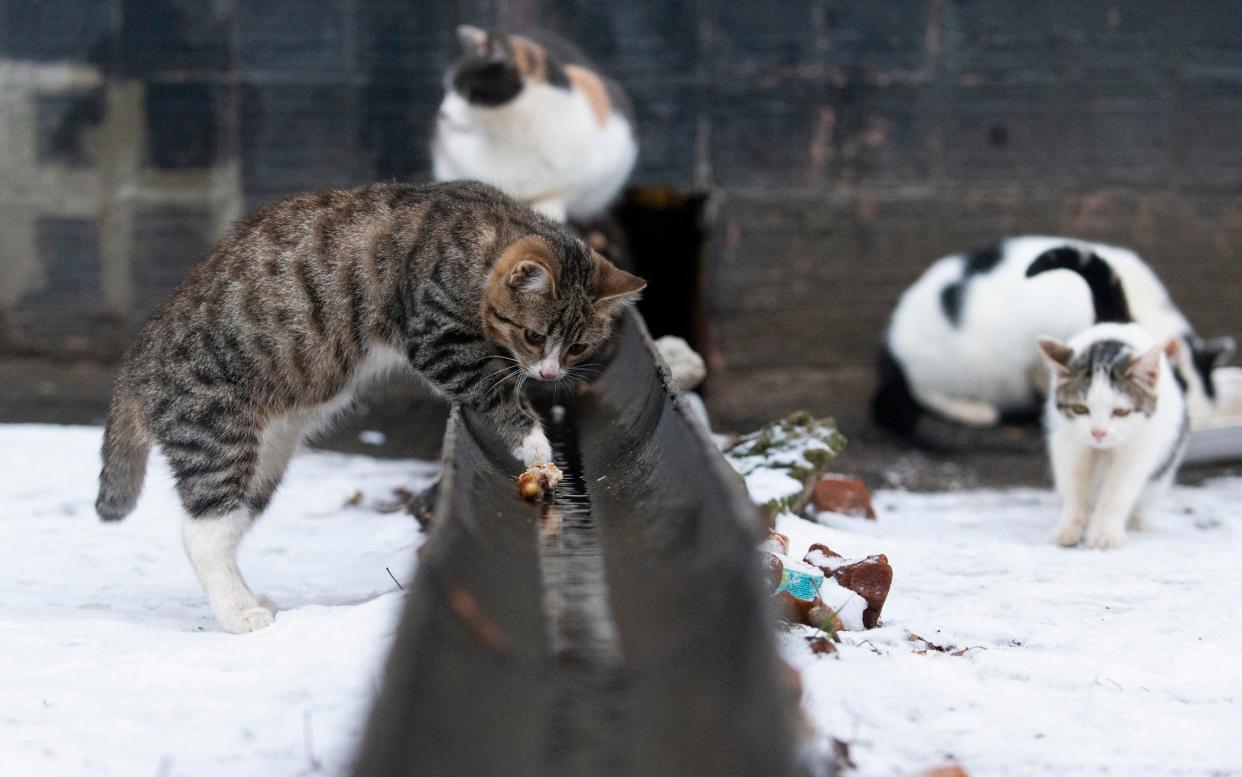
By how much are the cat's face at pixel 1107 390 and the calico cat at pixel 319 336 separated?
6.50ft

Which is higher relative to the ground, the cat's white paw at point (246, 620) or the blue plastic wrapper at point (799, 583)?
the blue plastic wrapper at point (799, 583)

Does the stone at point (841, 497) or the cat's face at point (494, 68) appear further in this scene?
the cat's face at point (494, 68)

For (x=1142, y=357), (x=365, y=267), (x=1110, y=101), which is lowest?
(x=1142, y=357)

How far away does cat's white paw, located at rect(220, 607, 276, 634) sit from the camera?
136 inches

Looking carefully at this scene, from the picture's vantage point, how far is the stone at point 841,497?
4.82 m

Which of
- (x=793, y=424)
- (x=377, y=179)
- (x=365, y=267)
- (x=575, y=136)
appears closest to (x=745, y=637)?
(x=365, y=267)

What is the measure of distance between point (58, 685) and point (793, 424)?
9.77 feet

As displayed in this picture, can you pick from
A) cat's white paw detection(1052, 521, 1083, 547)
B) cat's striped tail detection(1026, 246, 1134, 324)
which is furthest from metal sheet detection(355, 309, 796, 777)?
cat's striped tail detection(1026, 246, 1134, 324)

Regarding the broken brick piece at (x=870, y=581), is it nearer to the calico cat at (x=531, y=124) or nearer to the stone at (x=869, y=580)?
the stone at (x=869, y=580)

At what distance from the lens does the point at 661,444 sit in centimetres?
353

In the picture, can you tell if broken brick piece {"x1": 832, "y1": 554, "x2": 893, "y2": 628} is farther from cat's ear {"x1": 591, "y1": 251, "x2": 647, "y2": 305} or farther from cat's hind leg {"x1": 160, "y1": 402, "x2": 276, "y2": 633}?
cat's hind leg {"x1": 160, "y1": 402, "x2": 276, "y2": 633}

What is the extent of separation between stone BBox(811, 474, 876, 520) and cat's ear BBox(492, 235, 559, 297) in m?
1.58

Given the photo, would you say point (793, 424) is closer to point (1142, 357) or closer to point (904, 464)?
point (1142, 357)

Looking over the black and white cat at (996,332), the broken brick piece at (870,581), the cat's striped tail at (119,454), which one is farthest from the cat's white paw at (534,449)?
the black and white cat at (996,332)
